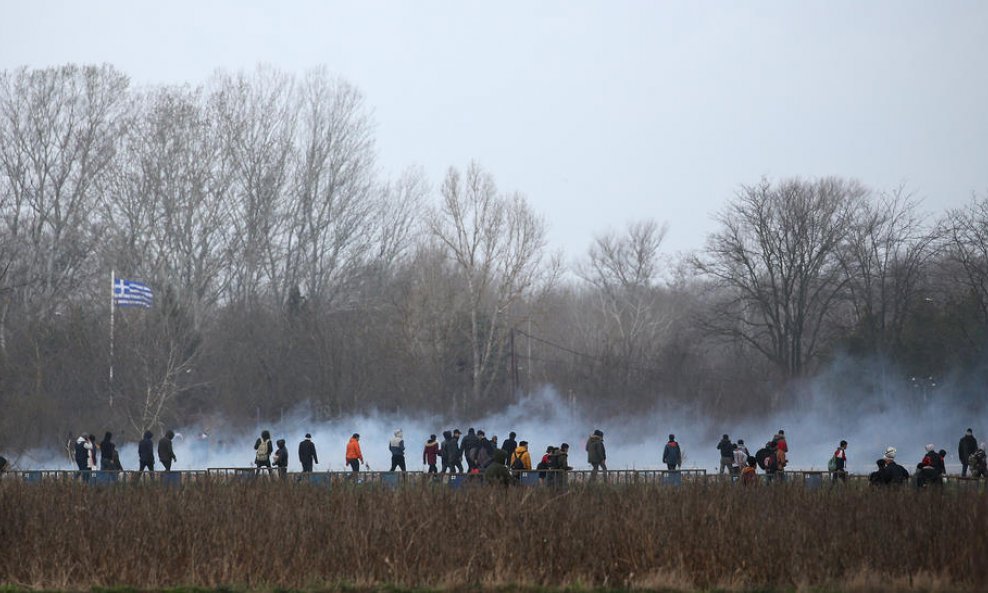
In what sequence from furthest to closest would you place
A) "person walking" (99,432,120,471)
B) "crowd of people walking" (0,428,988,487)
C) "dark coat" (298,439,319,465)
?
"dark coat" (298,439,319,465)
"person walking" (99,432,120,471)
"crowd of people walking" (0,428,988,487)

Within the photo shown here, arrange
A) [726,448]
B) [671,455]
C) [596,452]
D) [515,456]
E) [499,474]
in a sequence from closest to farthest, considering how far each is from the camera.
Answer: [499,474] → [515,456] → [596,452] → [671,455] → [726,448]

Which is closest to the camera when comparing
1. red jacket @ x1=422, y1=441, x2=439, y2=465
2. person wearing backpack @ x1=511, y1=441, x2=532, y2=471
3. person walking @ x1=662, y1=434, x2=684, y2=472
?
person wearing backpack @ x1=511, y1=441, x2=532, y2=471

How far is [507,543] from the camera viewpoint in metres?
19.5

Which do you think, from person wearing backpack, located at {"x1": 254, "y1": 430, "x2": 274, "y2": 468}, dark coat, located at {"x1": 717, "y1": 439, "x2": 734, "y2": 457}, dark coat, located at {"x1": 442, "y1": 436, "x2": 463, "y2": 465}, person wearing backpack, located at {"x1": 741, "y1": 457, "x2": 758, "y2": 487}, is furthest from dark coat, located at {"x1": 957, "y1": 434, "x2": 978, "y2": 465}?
person wearing backpack, located at {"x1": 254, "y1": 430, "x2": 274, "y2": 468}

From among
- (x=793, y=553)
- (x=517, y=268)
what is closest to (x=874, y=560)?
(x=793, y=553)

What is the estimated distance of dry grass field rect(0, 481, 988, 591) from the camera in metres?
18.3

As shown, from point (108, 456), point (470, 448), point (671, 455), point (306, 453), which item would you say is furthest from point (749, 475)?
point (108, 456)

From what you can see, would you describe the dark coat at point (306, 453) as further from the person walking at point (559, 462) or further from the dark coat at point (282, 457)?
the person walking at point (559, 462)

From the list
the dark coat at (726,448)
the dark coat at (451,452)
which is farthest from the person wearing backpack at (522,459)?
the dark coat at (726,448)

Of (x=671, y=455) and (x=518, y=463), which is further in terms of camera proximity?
(x=671, y=455)

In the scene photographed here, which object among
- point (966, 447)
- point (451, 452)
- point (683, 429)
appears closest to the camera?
point (966, 447)

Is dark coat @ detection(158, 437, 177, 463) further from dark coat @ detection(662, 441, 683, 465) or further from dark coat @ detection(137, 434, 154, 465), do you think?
dark coat @ detection(662, 441, 683, 465)

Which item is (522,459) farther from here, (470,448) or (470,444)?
(470,444)

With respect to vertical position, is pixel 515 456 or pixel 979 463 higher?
pixel 515 456
